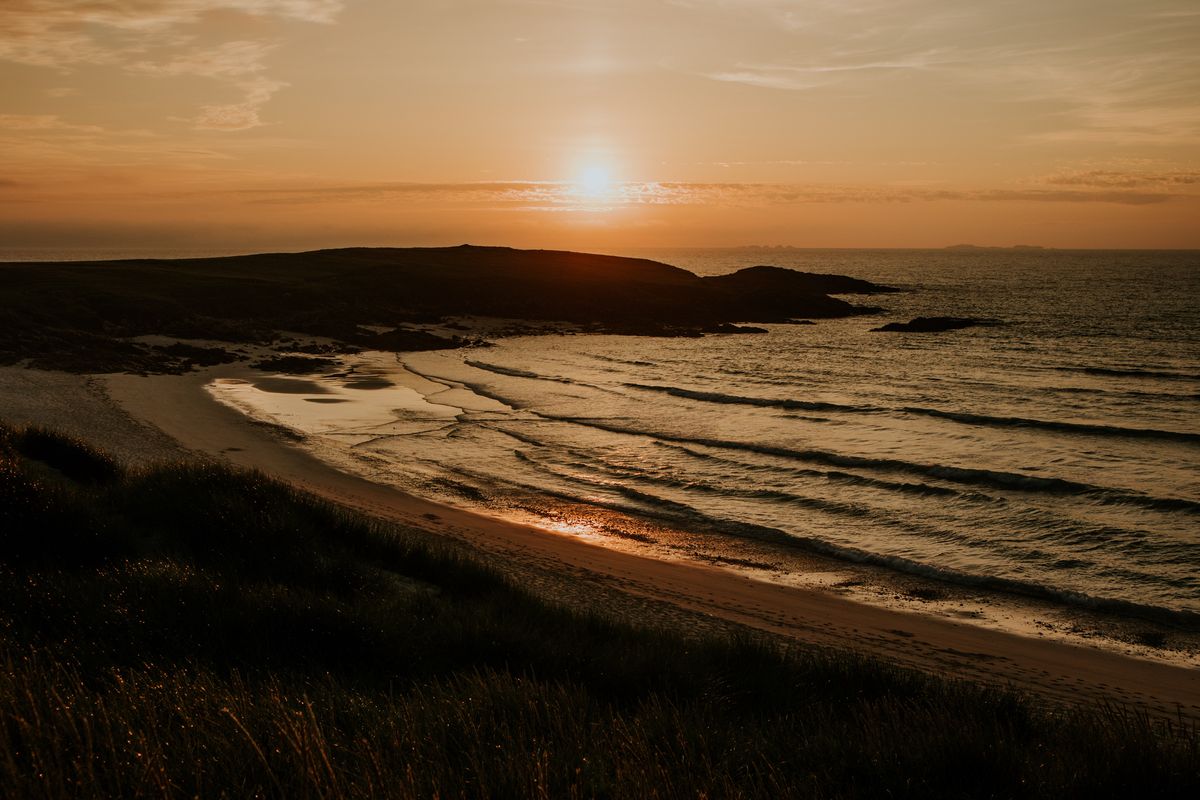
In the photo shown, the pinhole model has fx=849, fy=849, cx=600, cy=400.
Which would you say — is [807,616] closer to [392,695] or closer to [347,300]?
[392,695]

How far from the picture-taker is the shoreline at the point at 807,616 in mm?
10227

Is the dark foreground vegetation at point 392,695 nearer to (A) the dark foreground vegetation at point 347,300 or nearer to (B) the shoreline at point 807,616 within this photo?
(B) the shoreline at point 807,616

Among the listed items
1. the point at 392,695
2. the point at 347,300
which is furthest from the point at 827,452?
the point at 347,300

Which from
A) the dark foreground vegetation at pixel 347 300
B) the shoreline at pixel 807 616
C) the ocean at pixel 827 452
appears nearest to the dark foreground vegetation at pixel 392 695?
the shoreline at pixel 807 616

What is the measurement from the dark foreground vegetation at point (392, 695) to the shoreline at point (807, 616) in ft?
8.74

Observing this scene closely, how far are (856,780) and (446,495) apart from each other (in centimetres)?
1525

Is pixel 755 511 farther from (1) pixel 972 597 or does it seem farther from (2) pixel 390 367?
(2) pixel 390 367

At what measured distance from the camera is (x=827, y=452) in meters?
23.5

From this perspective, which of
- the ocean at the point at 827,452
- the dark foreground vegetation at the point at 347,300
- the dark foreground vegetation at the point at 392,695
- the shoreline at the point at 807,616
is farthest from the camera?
the dark foreground vegetation at the point at 347,300

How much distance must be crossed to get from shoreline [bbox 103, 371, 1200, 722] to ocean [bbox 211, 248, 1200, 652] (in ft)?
3.24

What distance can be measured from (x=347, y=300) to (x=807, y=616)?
58433mm

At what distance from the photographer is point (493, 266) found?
298ft

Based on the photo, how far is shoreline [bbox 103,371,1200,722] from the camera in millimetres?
10227

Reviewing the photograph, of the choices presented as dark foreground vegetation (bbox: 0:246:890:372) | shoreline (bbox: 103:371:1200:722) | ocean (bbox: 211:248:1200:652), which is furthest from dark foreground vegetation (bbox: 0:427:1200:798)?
dark foreground vegetation (bbox: 0:246:890:372)
